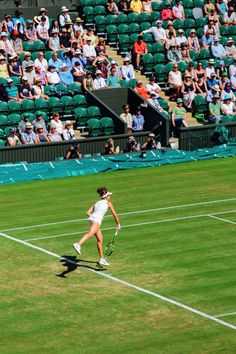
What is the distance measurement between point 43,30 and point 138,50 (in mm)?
4738

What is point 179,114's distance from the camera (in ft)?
153

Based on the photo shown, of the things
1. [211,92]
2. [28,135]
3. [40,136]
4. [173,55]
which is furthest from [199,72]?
[28,135]

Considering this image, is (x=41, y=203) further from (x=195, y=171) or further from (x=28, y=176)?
(x=195, y=171)

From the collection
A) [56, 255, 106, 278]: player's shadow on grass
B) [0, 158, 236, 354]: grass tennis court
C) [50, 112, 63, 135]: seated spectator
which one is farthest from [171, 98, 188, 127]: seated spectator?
[56, 255, 106, 278]: player's shadow on grass

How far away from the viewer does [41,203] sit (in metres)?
37.2

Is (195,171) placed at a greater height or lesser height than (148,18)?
lesser

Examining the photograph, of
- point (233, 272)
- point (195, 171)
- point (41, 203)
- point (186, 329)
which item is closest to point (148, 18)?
point (195, 171)

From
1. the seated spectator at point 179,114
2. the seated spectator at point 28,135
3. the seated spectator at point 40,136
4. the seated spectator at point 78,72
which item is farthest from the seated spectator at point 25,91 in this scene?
the seated spectator at point 179,114

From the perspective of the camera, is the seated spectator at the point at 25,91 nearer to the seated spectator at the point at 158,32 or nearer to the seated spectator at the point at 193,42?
the seated spectator at the point at 158,32

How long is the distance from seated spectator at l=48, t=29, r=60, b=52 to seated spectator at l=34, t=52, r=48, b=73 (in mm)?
1949

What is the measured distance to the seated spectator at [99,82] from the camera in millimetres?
47406

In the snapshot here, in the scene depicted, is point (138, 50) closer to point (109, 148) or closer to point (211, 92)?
point (211, 92)

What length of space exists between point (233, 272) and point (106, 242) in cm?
473

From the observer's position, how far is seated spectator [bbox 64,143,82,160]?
42.0 metres
